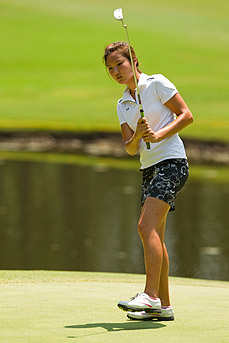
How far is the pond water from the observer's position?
998cm

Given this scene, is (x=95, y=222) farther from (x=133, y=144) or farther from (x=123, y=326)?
(x=123, y=326)

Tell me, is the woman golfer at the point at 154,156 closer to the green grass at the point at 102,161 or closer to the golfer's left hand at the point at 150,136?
the golfer's left hand at the point at 150,136

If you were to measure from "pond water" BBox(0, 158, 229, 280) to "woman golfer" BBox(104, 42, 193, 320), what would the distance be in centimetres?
472

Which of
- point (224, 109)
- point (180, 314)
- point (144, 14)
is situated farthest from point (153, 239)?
point (144, 14)

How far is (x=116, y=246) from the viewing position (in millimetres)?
10695

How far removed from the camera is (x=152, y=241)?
442cm

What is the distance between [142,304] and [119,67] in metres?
1.21

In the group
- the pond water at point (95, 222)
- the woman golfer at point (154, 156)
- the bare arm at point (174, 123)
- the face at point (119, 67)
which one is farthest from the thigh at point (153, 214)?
the pond water at point (95, 222)

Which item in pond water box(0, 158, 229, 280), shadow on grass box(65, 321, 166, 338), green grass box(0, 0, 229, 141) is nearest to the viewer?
shadow on grass box(65, 321, 166, 338)

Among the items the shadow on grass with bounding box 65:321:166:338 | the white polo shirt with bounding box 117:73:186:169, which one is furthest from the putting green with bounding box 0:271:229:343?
the white polo shirt with bounding box 117:73:186:169

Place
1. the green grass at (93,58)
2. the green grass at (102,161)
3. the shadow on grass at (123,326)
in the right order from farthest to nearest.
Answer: the green grass at (93,58) → the green grass at (102,161) → the shadow on grass at (123,326)

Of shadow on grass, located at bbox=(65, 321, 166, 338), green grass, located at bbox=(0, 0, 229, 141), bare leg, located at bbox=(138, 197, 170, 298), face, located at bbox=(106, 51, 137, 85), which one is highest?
green grass, located at bbox=(0, 0, 229, 141)

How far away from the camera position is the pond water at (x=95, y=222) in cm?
998

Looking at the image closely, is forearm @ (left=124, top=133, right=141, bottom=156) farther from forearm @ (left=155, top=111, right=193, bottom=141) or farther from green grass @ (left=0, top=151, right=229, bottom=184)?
green grass @ (left=0, top=151, right=229, bottom=184)
